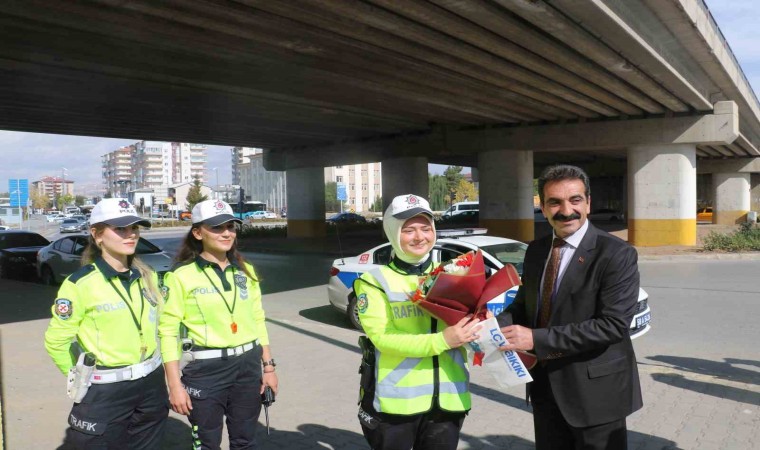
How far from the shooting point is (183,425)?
5113 millimetres

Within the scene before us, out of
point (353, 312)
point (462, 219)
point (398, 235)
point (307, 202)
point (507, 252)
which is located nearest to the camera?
point (398, 235)

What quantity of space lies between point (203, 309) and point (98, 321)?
1.78ft

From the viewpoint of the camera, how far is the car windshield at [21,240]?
A: 700 inches

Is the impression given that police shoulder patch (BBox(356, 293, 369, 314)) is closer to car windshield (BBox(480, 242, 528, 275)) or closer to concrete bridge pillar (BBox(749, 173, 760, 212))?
car windshield (BBox(480, 242, 528, 275))

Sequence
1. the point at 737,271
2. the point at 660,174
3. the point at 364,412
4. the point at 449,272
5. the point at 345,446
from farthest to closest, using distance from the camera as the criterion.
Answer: the point at 660,174, the point at 737,271, the point at 345,446, the point at 364,412, the point at 449,272

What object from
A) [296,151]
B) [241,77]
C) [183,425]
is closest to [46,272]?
[241,77]

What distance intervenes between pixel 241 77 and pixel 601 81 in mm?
9908

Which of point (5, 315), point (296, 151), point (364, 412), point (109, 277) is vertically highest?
point (296, 151)

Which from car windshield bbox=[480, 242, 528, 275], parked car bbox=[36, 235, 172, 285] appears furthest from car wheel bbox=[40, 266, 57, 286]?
car windshield bbox=[480, 242, 528, 275]

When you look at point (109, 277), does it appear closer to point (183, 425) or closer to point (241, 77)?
point (183, 425)

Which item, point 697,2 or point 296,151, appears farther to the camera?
point 296,151

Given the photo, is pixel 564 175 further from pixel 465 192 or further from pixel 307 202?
pixel 465 192

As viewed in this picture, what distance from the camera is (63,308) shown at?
294 centimetres

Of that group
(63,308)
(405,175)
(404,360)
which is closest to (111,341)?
(63,308)
